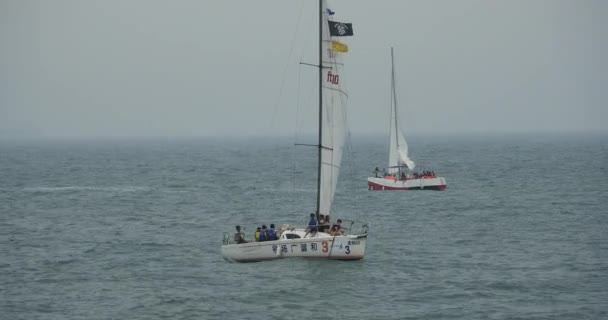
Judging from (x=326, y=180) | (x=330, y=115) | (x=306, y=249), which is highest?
(x=330, y=115)

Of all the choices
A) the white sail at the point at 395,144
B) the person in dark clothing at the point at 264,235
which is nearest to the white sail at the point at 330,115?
the person in dark clothing at the point at 264,235

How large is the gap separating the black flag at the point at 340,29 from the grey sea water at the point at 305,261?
11.8m

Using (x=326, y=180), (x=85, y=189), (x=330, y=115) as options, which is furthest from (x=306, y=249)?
(x=85, y=189)

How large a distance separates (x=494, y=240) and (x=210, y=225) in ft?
69.3

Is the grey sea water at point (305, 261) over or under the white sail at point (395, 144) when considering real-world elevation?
under

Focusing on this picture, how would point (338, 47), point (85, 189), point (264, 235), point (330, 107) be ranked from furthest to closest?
1. point (85, 189)
2. point (330, 107)
3. point (264, 235)
4. point (338, 47)

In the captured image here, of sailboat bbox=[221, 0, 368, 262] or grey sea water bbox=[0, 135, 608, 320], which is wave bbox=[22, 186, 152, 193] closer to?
grey sea water bbox=[0, 135, 608, 320]

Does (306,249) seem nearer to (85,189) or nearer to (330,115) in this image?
(330,115)

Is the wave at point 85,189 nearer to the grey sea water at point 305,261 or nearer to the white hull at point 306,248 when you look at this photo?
the grey sea water at point 305,261

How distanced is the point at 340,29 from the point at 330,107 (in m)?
4.13

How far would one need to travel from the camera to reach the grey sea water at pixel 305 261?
38188mm

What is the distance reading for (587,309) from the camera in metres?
37.0

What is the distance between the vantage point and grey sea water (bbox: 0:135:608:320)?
38.2 m

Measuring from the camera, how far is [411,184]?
88.2 meters
